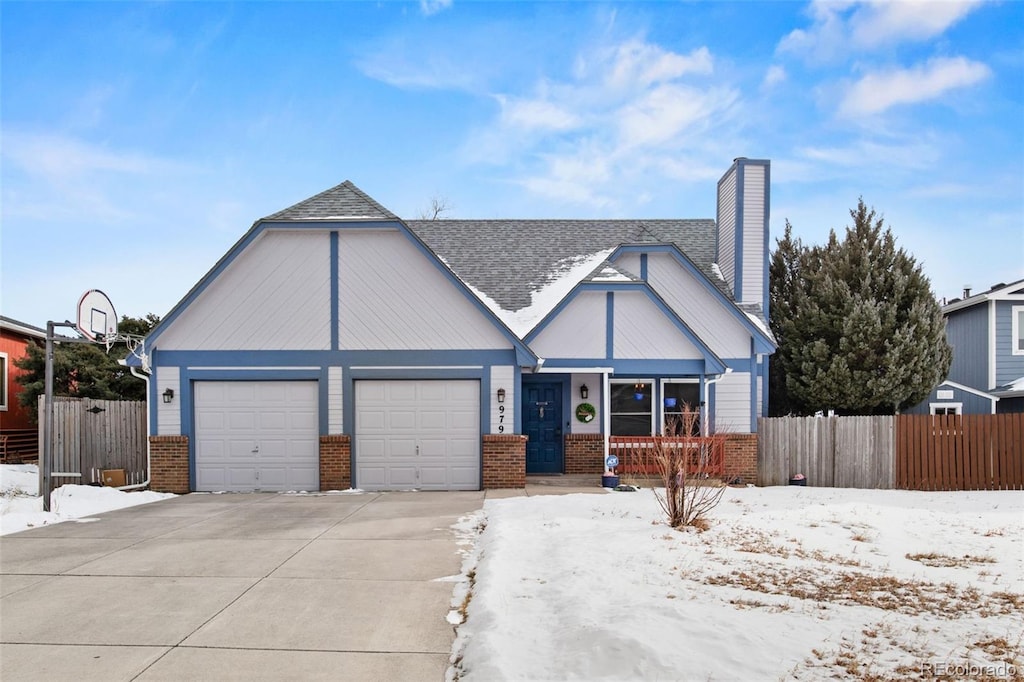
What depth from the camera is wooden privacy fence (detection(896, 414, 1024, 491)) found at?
14.9 m

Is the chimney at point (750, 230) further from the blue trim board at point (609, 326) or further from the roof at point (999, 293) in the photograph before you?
the roof at point (999, 293)

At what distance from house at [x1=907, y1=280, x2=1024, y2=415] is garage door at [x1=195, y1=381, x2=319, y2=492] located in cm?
1850

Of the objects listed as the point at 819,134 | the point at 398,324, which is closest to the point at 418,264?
the point at 398,324

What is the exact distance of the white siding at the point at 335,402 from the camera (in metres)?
13.7

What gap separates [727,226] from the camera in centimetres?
1827

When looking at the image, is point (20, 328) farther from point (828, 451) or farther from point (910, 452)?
point (910, 452)

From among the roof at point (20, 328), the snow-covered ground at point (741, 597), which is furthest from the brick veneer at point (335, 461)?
the roof at point (20, 328)

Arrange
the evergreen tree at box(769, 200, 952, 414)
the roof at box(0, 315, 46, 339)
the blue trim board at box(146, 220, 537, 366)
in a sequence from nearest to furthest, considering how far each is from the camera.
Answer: the blue trim board at box(146, 220, 537, 366)
the evergreen tree at box(769, 200, 952, 414)
the roof at box(0, 315, 46, 339)

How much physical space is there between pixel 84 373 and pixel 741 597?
791 inches

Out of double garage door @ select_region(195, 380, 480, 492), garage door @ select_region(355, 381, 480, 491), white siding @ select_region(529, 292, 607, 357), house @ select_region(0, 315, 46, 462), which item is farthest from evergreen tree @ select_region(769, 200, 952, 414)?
house @ select_region(0, 315, 46, 462)

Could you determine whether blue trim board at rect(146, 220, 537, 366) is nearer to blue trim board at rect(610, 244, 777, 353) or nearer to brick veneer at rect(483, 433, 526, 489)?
brick veneer at rect(483, 433, 526, 489)

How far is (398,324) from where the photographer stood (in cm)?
1371

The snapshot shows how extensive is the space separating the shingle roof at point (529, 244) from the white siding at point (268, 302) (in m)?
4.59

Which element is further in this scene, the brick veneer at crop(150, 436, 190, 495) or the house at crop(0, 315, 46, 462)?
the house at crop(0, 315, 46, 462)
